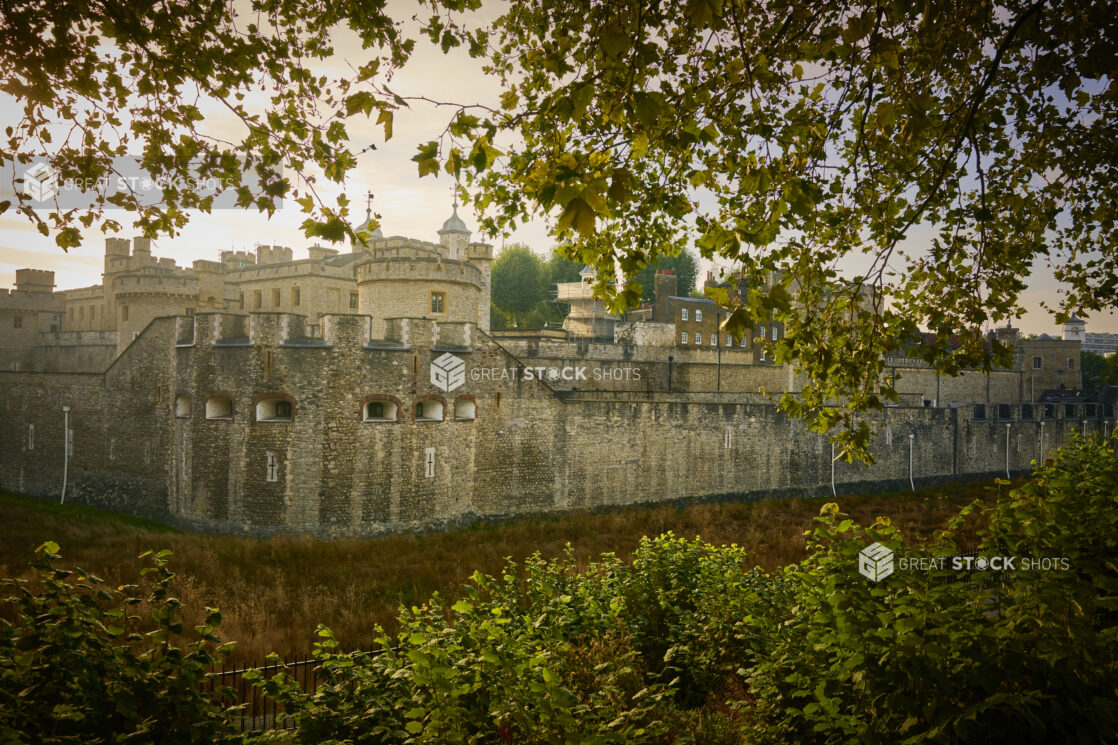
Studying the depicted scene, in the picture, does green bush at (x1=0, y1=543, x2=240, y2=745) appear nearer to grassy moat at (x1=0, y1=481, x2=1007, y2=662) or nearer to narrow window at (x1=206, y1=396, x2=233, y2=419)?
grassy moat at (x1=0, y1=481, x2=1007, y2=662)

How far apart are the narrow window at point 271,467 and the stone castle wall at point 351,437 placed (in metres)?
0.07

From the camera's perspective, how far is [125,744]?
9.98ft

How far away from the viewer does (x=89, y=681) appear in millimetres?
3152

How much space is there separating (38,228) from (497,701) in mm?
4228

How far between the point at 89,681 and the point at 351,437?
15478 mm

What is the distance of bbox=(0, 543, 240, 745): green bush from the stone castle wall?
1497 cm

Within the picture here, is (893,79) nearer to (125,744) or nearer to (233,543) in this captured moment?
(125,744)

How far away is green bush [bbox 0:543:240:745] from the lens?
3.00m

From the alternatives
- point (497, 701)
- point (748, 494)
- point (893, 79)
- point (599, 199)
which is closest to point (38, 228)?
point (599, 199)

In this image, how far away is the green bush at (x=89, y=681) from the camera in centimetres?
300

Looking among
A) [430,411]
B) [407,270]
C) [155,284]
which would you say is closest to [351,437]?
[430,411]

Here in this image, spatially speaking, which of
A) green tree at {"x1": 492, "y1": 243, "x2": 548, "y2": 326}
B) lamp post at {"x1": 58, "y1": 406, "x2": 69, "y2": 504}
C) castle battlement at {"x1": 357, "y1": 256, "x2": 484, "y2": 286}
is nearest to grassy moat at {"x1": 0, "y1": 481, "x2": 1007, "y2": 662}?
lamp post at {"x1": 58, "y1": 406, "x2": 69, "y2": 504}

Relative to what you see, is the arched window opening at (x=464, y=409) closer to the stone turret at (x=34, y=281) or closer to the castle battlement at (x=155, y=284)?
the castle battlement at (x=155, y=284)

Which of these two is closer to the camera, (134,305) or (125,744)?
(125,744)
